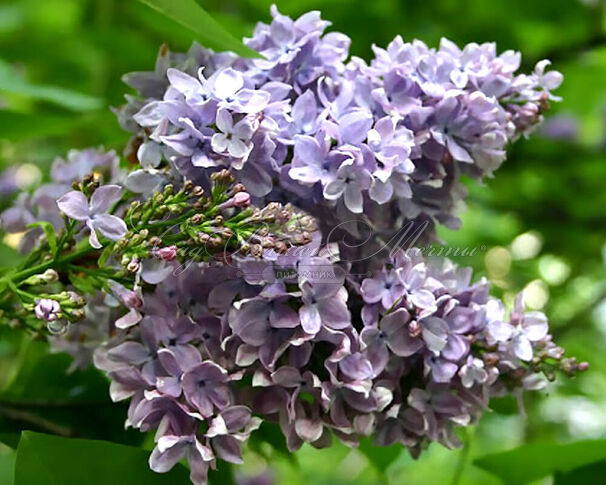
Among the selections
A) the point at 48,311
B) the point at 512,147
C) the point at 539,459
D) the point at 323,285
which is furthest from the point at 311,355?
the point at 512,147

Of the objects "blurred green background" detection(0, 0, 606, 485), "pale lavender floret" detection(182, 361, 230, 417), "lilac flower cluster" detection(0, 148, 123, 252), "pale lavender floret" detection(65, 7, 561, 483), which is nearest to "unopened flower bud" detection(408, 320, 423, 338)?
"pale lavender floret" detection(65, 7, 561, 483)

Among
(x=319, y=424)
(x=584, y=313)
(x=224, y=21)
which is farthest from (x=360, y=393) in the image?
(x=584, y=313)

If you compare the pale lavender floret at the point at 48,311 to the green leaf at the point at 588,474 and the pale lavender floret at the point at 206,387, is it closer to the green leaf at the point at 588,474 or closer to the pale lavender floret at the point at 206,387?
the pale lavender floret at the point at 206,387

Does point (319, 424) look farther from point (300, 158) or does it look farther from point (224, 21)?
point (224, 21)

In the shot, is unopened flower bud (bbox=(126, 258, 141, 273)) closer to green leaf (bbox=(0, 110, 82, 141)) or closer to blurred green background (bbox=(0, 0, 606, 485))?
green leaf (bbox=(0, 110, 82, 141))

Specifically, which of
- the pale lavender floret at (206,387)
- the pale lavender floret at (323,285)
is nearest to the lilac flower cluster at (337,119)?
the pale lavender floret at (323,285)

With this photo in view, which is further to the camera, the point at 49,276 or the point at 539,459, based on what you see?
the point at 539,459

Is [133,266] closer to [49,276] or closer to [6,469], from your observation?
[49,276]
